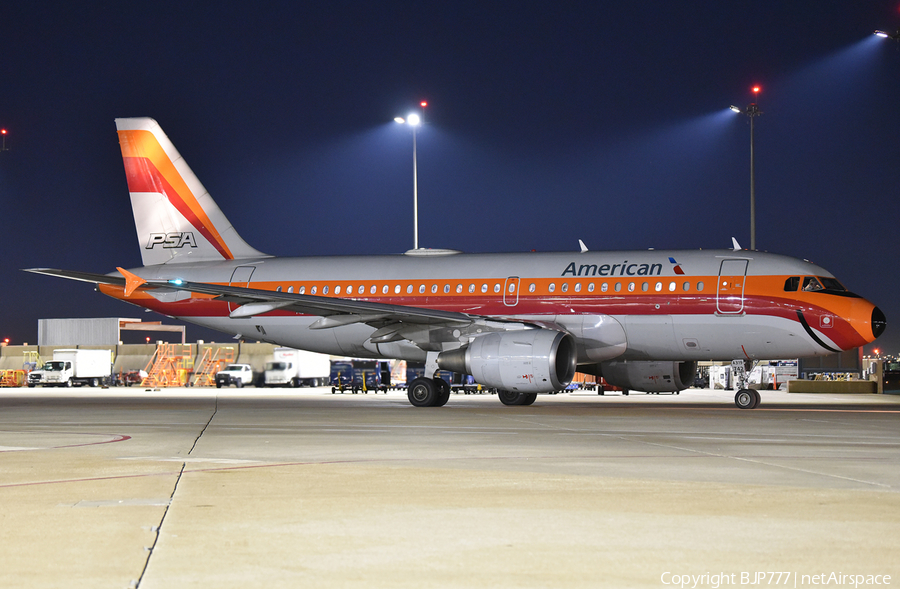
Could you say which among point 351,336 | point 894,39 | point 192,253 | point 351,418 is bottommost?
point 351,418

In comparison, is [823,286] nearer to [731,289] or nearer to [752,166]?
[731,289]

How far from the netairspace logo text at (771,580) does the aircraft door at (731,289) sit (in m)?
17.5

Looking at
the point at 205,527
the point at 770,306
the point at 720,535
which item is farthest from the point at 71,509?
the point at 770,306

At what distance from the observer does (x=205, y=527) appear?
5.76 m

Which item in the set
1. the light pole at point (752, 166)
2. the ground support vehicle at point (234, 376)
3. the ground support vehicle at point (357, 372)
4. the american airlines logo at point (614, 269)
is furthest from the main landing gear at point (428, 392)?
the ground support vehicle at point (234, 376)

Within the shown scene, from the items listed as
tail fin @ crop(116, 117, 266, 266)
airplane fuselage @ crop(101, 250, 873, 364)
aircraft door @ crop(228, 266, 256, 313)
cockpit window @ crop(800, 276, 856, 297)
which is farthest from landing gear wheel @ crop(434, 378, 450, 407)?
cockpit window @ crop(800, 276, 856, 297)

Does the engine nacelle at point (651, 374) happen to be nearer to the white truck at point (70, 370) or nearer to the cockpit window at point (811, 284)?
the cockpit window at point (811, 284)

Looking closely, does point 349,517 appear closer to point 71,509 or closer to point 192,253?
point 71,509

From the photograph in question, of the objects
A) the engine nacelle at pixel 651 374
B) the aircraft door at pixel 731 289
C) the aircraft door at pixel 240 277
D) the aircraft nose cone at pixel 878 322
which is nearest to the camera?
the aircraft nose cone at pixel 878 322

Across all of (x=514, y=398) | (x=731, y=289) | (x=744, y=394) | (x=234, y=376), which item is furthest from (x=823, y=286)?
(x=234, y=376)

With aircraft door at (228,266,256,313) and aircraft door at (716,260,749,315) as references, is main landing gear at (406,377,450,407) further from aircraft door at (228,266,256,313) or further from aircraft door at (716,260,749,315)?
aircraft door at (716,260,749,315)

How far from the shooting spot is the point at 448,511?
6.44 metres

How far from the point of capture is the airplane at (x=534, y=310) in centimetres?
2083

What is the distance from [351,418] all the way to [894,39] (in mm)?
25693
